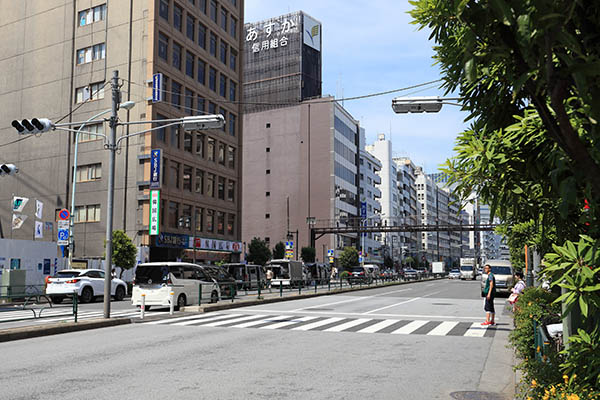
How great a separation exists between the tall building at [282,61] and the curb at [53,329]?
8518cm

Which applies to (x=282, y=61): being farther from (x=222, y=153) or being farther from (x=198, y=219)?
(x=198, y=219)

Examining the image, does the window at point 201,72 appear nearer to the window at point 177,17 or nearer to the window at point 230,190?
the window at point 177,17

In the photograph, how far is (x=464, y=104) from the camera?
3973mm

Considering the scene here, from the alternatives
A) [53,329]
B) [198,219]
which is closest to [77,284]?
[53,329]

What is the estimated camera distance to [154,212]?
47.0 meters

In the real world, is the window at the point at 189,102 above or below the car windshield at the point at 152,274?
above

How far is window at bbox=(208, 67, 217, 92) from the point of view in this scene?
58.7 metres

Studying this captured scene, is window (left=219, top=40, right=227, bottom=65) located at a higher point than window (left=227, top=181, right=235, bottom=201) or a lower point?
higher

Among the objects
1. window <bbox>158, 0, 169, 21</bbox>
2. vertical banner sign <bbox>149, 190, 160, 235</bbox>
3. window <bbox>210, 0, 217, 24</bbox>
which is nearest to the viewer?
vertical banner sign <bbox>149, 190, 160, 235</bbox>

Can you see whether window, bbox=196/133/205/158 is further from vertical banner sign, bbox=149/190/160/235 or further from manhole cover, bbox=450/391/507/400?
manhole cover, bbox=450/391/507/400

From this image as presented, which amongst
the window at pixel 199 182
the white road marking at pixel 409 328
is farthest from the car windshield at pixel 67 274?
the window at pixel 199 182

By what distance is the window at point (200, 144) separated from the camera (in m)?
56.2

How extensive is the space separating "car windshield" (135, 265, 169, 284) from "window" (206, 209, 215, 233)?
33788mm

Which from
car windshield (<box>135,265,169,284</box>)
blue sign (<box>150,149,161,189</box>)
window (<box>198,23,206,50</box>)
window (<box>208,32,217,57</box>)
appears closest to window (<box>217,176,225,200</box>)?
window (<box>208,32,217,57</box>)
